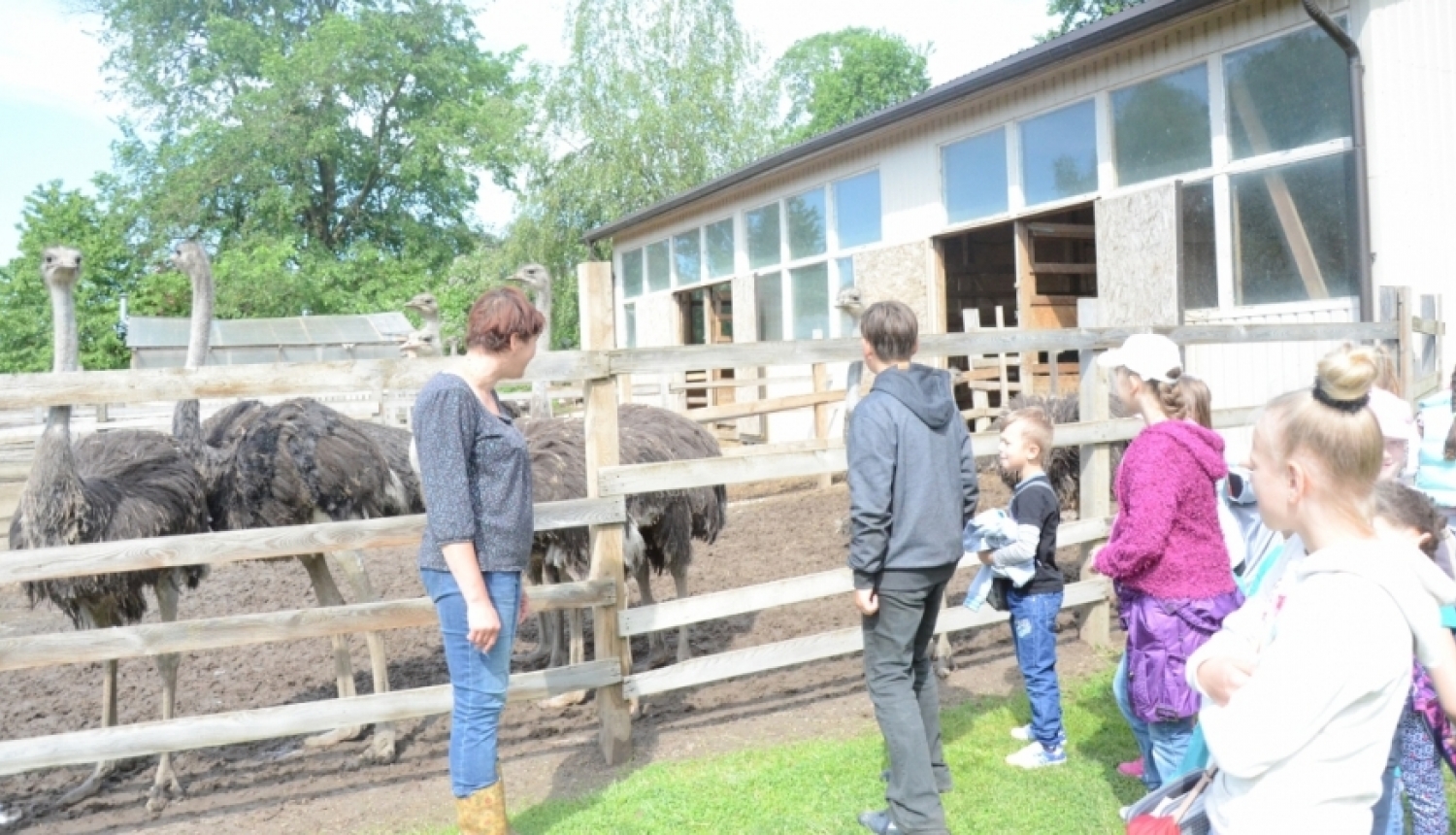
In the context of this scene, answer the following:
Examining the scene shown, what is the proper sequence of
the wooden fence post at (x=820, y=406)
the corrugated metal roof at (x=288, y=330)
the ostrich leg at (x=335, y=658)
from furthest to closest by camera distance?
the corrugated metal roof at (x=288, y=330), the wooden fence post at (x=820, y=406), the ostrich leg at (x=335, y=658)

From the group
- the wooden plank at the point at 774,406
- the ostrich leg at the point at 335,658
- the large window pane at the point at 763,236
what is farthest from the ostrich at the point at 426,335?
the large window pane at the point at 763,236

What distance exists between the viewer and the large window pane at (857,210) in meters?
13.5

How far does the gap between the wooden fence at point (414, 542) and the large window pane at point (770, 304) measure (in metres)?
10.2

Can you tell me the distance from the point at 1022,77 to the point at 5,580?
9.12 meters

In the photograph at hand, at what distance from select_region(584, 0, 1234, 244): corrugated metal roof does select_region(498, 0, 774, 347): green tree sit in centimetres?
981

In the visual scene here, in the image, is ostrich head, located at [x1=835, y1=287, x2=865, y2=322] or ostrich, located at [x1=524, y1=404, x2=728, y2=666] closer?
ostrich, located at [x1=524, y1=404, x2=728, y2=666]

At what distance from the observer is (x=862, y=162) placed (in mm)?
13594

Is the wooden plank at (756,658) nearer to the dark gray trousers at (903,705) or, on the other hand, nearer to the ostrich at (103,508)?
the dark gray trousers at (903,705)

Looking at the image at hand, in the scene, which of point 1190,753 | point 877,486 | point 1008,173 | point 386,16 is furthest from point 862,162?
point 386,16

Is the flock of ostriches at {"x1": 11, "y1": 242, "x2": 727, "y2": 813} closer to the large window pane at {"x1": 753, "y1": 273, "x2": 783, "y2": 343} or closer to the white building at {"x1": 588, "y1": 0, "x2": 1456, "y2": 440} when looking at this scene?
the white building at {"x1": 588, "y1": 0, "x2": 1456, "y2": 440}

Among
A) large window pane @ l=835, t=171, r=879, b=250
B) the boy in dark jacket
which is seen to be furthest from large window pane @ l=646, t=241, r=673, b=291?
the boy in dark jacket

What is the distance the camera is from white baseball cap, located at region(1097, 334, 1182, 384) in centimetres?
348

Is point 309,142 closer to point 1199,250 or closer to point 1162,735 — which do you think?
point 1199,250

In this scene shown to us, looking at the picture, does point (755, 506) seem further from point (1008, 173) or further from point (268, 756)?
point (268, 756)
